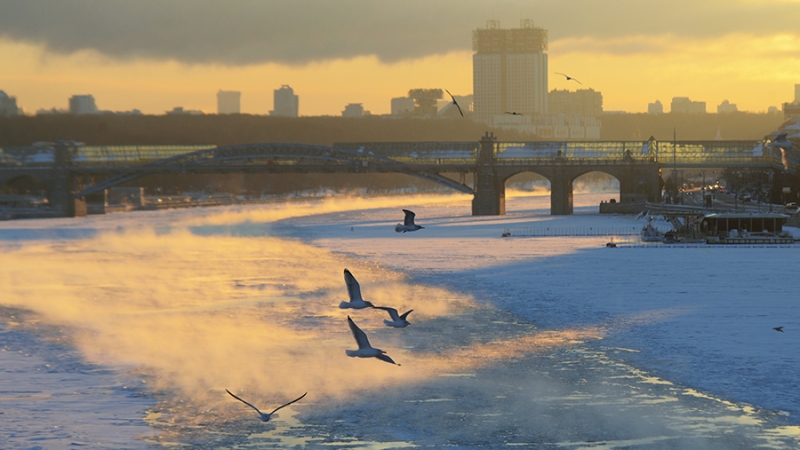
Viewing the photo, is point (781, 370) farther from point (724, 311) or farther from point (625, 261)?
point (625, 261)

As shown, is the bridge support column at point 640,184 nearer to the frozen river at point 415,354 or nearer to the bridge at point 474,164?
the bridge at point 474,164

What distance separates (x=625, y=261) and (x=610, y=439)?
40911mm

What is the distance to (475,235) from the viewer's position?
3679 inches

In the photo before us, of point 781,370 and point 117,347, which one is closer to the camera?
point 781,370

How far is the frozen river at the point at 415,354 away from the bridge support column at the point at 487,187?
71477mm

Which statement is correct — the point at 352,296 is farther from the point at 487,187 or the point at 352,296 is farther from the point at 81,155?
the point at 81,155

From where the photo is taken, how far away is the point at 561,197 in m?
138

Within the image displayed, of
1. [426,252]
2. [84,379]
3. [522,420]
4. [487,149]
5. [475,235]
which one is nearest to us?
[522,420]

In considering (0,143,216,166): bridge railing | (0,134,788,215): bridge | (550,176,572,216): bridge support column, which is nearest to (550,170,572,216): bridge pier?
(550,176,572,216): bridge support column

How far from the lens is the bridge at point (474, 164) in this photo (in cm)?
14162

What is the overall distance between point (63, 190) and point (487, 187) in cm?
5697

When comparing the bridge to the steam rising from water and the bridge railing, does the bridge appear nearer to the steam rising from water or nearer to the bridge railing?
the bridge railing

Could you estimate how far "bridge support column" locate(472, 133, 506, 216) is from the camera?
13938 centimetres

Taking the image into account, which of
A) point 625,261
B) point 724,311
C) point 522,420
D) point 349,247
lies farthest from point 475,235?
point 522,420
